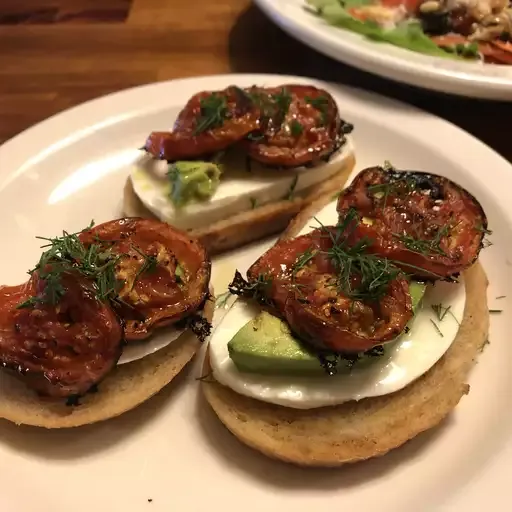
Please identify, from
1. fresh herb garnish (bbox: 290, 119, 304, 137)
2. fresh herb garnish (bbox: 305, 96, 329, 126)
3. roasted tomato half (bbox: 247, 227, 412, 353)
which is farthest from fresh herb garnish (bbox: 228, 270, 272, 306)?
fresh herb garnish (bbox: 305, 96, 329, 126)

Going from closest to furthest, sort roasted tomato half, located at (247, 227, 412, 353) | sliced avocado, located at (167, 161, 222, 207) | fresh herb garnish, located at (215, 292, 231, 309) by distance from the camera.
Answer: roasted tomato half, located at (247, 227, 412, 353), fresh herb garnish, located at (215, 292, 231, 309), sliced avocado, located at (167, 161, 222, 207)

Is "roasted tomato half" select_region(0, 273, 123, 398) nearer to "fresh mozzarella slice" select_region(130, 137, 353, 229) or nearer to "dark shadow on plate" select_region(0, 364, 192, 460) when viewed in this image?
"dark shadow on plate" select_region(0, 364, 192, 460)

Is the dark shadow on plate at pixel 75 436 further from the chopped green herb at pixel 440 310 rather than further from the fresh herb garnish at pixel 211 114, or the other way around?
the fresh herb garnish at pixel 211 114

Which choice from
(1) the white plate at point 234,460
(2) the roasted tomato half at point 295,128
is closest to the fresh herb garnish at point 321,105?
(2) the roasted tomato half at point 295,128

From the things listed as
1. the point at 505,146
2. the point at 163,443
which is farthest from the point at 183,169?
the point at 505,146

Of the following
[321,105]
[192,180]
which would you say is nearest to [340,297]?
[192,180]

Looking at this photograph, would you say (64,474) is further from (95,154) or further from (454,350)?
(95,154)
